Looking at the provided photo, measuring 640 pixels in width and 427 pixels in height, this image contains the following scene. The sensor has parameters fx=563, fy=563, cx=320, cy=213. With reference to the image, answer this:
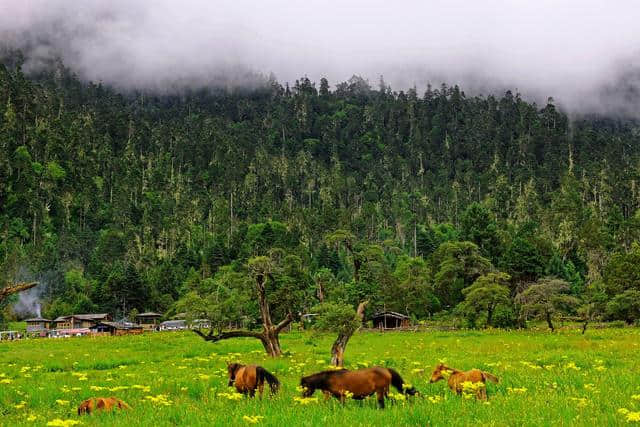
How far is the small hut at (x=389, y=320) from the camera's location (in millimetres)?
79500

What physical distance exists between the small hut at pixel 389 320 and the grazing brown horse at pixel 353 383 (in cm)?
6711

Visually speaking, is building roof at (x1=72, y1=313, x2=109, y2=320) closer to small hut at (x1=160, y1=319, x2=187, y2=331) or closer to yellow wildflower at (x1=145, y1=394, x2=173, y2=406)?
small hut at (x1=160, y1=319, x2=187, y2=331)

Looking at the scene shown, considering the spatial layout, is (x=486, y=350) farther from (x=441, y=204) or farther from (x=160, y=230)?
(x=441, y=204)

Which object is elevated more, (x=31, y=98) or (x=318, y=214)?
(x=31, y=98)

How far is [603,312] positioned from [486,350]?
1537 inches

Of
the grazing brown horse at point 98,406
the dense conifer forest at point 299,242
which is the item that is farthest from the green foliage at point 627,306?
the grazing brown horse at point 98,406

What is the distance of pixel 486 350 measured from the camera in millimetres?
32312

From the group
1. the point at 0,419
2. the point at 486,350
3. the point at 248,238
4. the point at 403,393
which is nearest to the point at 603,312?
the point at 486,350

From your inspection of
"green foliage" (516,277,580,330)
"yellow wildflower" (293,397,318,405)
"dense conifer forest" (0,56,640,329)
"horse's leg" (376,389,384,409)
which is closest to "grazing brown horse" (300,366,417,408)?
"horse's leg" (376,389,384,409)

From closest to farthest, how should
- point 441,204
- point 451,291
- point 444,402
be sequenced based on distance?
1. point 444,402
2. point 451,291
3. point 441,204

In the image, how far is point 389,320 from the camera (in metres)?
83.5

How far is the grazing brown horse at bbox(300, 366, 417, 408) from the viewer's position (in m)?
11.9

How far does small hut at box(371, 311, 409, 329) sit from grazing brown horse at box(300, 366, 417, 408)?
67.1m

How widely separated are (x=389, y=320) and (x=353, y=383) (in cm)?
7316
